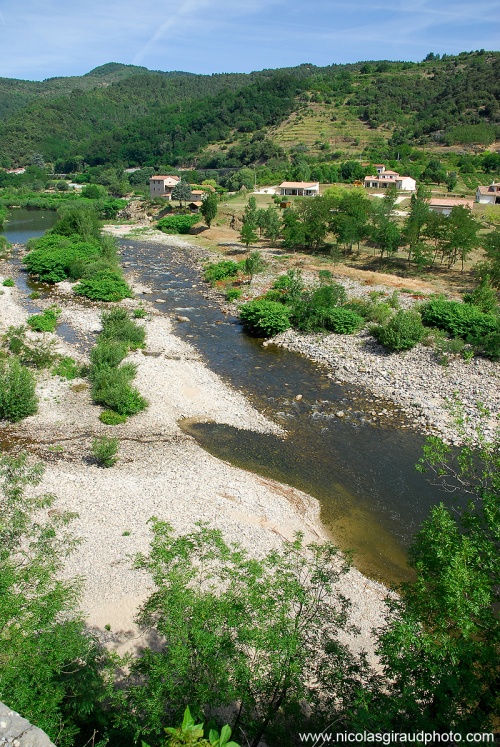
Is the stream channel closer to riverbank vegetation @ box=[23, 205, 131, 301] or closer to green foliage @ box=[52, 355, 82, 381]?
green foliage @ box=[52, 355, 82, 381]

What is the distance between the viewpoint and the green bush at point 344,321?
33938mm

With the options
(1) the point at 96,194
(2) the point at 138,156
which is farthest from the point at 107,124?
(1) the point at 96,194

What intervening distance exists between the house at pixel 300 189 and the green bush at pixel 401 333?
53630 mm

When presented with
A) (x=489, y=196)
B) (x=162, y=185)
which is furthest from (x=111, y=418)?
(x=162, y=185)

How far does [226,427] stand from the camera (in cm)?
2328

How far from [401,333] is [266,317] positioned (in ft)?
31.4

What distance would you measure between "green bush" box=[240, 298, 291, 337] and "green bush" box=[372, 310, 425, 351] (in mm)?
7372

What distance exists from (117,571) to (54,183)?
13194cm

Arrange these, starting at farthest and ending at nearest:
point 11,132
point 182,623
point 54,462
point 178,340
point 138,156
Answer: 1. point 11,132
2. point 138,156
3. point 178,340
4. point 54,462
5. point 182,623

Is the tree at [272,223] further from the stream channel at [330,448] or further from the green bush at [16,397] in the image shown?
the green bush at [16,397]

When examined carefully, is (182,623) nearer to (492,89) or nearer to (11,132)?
(492,89)

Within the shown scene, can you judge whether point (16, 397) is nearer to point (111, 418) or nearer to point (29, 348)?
point (111, 418)

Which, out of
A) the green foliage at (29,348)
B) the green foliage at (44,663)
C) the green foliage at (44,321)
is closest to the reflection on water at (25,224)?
the green foliage at (44,321)

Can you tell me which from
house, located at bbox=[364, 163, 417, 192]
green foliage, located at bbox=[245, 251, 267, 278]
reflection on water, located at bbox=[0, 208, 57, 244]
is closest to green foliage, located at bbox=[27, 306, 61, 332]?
green foliage, located at bbox=[245, 251, 267, 278]
